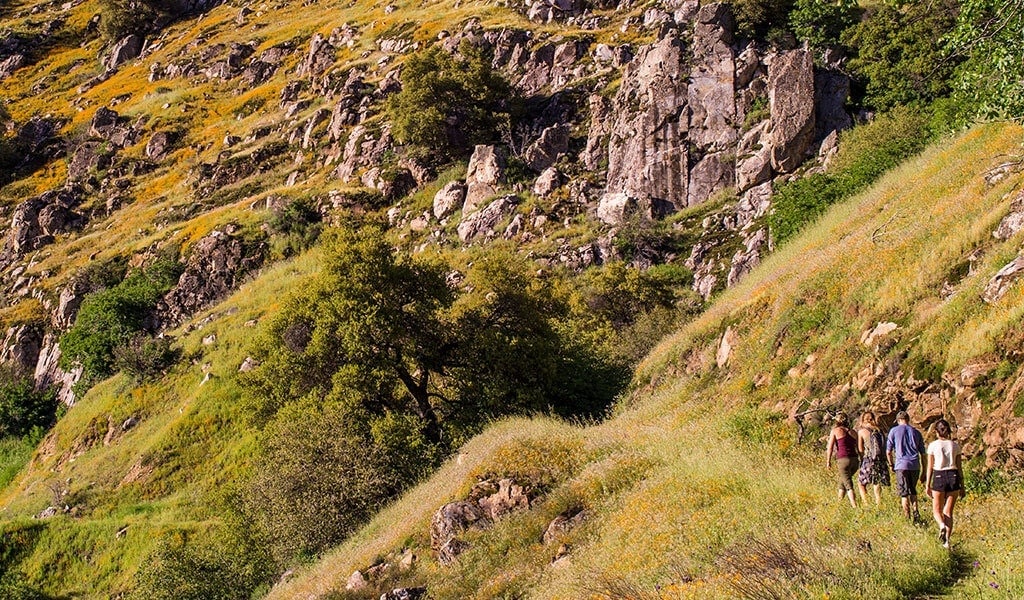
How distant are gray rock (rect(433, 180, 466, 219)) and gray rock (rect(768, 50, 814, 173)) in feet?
84.4

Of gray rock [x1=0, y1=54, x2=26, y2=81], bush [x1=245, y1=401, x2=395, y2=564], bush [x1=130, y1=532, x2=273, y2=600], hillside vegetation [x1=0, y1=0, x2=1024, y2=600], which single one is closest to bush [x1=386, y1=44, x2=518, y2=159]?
hillside vegetation [x1=0, y1=0, x2=1024, y2=600]

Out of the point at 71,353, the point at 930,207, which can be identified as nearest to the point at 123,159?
the point at 71,353

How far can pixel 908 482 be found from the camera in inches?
351

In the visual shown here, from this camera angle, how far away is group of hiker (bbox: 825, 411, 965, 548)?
8203 millimetres

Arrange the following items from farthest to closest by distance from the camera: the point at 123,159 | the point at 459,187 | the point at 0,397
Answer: the point at 123,159
the point at 459,187
the point at 0,397

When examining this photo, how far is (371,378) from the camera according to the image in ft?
90.1

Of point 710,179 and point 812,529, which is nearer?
point 812,529

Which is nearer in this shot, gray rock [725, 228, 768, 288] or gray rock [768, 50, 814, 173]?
gray rock [725, 228, 768, 288]

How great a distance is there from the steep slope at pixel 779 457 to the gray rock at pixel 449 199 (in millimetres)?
37376

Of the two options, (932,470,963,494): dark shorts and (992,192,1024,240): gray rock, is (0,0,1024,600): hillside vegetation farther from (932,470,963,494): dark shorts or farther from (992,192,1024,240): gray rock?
(932,470,963,494): dark shorts

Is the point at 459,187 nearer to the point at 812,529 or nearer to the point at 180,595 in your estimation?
the point at 180,595

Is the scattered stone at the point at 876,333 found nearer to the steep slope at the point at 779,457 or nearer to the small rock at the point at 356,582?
the steep slope at the point at 779,457

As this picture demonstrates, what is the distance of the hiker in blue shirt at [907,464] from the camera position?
8891mm

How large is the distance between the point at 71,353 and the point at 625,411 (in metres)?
51.1
